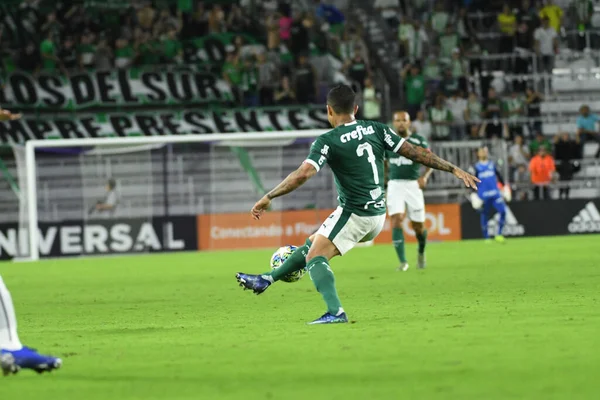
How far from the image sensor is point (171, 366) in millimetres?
8102

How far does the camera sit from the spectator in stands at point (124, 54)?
109ft

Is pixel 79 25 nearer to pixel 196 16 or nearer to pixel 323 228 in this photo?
pixel 196 16

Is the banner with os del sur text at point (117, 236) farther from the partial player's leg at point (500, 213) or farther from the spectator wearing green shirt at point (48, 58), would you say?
the partial player's leg at point (500, 213)

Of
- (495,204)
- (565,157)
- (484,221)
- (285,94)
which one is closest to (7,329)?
(495,204)

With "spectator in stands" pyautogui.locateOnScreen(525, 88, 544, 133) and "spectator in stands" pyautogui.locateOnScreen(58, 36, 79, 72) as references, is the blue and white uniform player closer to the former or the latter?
"spectator in stands" pyautogui.locateOnScreen(525, 88, 544, 133)

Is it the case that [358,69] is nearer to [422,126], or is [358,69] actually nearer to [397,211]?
[422,126]

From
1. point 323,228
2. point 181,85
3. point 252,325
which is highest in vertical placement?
point 181,85

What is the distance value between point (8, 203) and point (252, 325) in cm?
2010

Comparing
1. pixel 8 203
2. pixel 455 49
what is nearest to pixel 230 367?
pixel 8 203

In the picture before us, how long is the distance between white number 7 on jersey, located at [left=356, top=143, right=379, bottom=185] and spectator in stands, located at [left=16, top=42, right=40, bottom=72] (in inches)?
912

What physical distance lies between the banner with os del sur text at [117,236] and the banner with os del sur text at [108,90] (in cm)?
360

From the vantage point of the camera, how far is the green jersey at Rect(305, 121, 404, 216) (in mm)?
10727

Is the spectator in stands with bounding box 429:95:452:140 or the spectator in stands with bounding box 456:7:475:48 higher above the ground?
the spectator in stands with bounding box 456:7:475:48

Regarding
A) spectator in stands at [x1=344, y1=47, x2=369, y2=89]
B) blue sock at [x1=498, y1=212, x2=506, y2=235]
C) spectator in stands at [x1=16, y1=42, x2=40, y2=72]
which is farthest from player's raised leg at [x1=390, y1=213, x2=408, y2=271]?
spectator in stands at [x1=16, y1=42, x2=40, y2=72]
